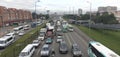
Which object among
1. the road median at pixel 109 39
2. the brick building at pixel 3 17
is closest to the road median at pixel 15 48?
the road median at pixel 109 39

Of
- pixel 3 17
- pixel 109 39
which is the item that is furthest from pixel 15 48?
pixel 3 17

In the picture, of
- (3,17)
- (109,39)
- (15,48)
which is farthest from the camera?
(3,17)

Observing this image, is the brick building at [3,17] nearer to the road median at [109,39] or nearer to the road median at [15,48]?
the road median at [109,39]

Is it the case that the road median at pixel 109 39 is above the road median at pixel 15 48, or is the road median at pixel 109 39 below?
below

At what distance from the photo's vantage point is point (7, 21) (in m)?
105

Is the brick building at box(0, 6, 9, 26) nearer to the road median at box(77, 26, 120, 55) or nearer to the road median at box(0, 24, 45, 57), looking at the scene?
the road median at box(77, 26, 120, 55)

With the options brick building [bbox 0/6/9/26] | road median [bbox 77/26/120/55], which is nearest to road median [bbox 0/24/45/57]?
road median [bbox 77/26/120/55]

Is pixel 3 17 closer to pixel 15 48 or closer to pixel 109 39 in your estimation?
pixel 109 39

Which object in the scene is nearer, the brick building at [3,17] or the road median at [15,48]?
the road median at [15,48]

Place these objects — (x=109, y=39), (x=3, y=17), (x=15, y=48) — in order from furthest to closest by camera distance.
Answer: (x=3, y=17)
(x=109, y=39)
(x=15, y=48)

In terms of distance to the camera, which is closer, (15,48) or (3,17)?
(15,48)

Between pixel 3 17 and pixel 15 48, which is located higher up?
pixel 3 17

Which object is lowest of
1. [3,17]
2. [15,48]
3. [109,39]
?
[109,39]

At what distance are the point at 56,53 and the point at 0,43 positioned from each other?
12.7 m
